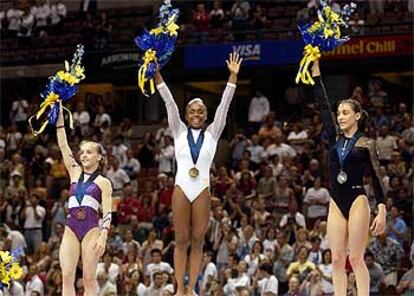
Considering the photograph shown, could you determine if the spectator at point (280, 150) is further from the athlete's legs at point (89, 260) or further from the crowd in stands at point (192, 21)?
the athlete's legs at point (89, 260)

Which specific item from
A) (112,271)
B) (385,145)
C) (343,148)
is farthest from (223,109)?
(385,145)

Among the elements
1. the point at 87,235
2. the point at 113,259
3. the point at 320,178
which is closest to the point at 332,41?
the point at 87,235

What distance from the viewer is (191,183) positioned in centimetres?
1098

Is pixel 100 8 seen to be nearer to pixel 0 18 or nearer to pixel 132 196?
pixel 0 18

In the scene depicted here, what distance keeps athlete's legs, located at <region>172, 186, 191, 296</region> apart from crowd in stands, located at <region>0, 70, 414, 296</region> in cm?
383

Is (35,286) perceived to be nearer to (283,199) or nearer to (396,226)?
(283,199)

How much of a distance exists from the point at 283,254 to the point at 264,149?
4.70 m

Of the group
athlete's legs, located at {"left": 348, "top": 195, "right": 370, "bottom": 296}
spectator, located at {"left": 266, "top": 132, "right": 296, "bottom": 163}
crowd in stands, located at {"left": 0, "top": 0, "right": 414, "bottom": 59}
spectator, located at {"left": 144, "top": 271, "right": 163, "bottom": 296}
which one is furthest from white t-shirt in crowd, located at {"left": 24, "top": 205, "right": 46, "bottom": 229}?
athlete's legs, located at {"left": 348, "top": 195, "right": 370, "bottom": 296}

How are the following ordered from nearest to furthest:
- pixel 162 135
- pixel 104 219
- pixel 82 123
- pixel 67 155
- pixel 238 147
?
pixel 104 219, pixel 67 155, pixel 238 147, pixel 162 135, pixel 82 123

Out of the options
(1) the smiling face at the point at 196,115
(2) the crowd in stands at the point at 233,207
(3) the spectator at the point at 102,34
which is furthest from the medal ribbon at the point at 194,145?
(3) the spectator at the point at 102,34

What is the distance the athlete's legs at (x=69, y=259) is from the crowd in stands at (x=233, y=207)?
4467mm

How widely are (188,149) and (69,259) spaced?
1.61 meters

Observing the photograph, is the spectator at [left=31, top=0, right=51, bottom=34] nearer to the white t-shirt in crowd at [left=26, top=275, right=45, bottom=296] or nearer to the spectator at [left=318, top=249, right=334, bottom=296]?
the white t-shirt in crowd at [left=26, top=275, right=45, bottom=296]

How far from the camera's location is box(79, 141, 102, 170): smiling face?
11.2 metres
